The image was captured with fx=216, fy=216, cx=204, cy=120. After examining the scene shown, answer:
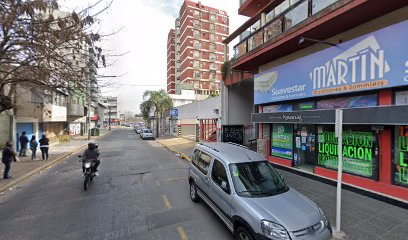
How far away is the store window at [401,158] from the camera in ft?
18.6

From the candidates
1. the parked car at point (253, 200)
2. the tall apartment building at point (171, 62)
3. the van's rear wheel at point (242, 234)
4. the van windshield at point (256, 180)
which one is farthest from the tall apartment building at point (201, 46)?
the van's rear wheel at point (242, 234)

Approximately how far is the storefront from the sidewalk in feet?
1.82

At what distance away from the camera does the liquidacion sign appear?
5422 millimetres

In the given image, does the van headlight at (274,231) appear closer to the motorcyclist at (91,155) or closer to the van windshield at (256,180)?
the van windshield at (256,180)

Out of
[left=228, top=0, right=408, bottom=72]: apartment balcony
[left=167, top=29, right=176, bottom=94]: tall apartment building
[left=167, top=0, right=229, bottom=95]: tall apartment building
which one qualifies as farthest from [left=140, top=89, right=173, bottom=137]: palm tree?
[left=167, top=29, right=176, bottom=94]: tall apartment building

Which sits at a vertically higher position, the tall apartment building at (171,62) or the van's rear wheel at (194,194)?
the tall apartment building at (171,62)

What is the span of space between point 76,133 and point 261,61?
37.3 meters

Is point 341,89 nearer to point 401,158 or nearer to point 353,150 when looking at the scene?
point 353,150

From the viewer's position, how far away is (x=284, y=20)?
8.87 m

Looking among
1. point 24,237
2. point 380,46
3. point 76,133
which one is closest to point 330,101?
point 380,46

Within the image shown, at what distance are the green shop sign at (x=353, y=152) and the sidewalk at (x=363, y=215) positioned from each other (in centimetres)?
80

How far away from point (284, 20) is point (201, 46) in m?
56.7

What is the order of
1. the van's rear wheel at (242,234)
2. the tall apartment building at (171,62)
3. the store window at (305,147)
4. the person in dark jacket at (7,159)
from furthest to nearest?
1. the tall apartment building at (171,62)
2. the person in dark jacket at (7,159)
3. the store window at (305,147)
4. the van's rear wheel at (242,234)

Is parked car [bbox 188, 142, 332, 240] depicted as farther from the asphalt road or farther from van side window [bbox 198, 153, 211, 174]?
the asphalt road
